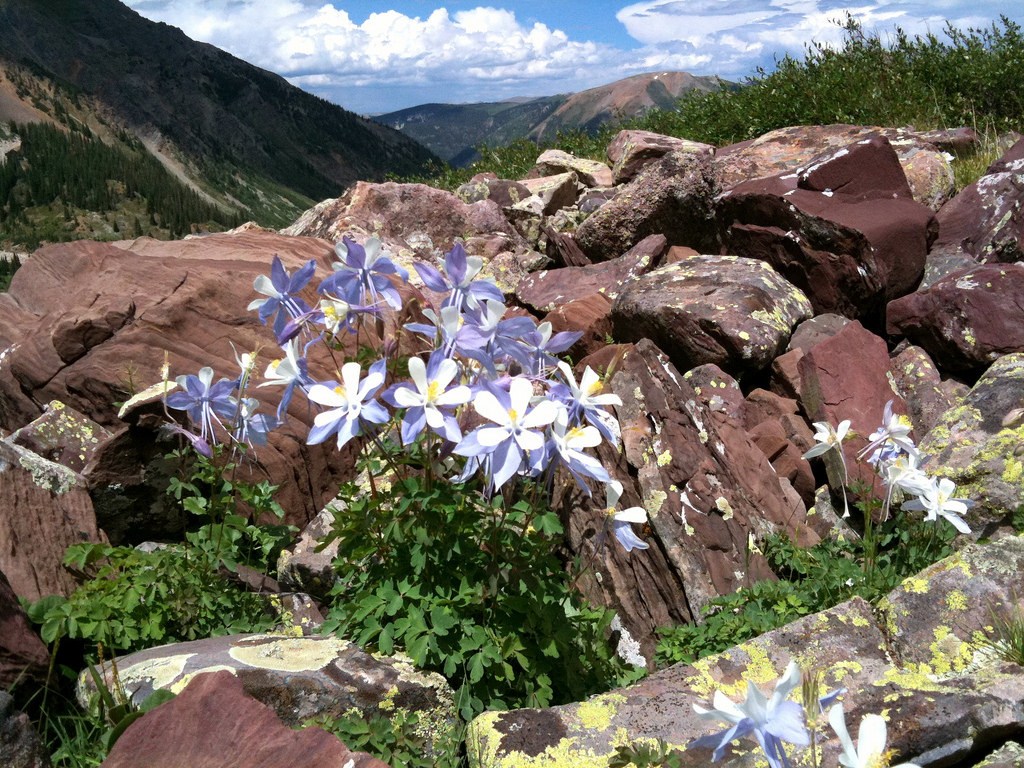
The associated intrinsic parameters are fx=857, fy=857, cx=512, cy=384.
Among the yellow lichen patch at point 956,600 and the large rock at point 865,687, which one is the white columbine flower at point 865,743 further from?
the yellow lichen patch at point 956,600

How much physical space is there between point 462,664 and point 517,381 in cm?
154

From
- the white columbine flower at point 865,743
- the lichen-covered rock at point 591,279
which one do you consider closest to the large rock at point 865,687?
the white columbine flower at point 865,743

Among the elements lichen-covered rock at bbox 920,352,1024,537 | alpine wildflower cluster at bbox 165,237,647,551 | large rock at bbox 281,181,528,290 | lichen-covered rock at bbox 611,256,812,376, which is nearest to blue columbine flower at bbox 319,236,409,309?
alpine wildflower cluster at bbox 165,237,647,551

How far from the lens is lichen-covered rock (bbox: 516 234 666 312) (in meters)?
8.28

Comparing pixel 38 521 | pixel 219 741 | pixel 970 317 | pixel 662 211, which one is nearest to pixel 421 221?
pixel 662 211

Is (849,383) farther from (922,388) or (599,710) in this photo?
(599,710)

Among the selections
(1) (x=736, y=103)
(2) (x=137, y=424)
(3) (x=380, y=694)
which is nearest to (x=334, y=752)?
(3) (x=380, y=694)

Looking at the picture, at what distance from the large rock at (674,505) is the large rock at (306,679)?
1.28m

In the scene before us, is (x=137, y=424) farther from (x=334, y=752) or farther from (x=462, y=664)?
(x=334, y=752)

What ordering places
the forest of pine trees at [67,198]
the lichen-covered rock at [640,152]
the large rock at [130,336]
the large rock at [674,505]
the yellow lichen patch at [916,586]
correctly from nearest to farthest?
1. the yellow lichen patch at [916,586]
2. the large rock at [674,505]
3. the large rock at [130,336]
4. the lichen-covered rock at [640,152]
5. the forest of pine trees at [67,198]

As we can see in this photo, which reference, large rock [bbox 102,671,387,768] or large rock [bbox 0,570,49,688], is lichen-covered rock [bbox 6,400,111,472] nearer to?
large rock [bbox 0,570,49,688]

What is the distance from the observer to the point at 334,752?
250 centimetres

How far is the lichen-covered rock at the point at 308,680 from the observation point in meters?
3.37

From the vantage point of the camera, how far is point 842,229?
775 centimetres
